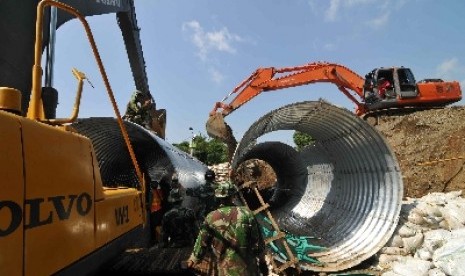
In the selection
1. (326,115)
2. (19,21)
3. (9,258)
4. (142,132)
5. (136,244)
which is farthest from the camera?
(326,115)

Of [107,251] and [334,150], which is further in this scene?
[334,150]

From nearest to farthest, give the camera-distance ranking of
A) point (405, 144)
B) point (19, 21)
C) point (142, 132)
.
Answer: point (19, 21), point (142, 132), point (405, 144)

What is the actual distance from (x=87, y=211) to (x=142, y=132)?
5.58 meters

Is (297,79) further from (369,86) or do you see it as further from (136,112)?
(136,112)

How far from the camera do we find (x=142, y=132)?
828cm

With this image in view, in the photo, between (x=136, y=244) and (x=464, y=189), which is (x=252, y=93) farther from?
(x=136, y=244)

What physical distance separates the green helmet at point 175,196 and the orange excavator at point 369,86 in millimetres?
8015

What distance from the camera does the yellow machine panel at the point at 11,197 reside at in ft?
5.91

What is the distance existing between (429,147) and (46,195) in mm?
18269

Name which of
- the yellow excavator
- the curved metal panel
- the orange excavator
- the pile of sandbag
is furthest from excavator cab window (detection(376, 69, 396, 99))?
the yellow excavator

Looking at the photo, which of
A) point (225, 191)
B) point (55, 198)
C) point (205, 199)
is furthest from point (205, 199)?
point (55, 198)

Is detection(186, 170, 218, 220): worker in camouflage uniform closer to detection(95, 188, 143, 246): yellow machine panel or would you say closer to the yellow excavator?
detection(95, 188, 143, 246): yellow machine panel

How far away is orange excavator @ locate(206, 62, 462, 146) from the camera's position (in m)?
17.2

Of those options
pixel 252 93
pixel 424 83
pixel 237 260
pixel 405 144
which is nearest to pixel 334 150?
pixel 252 93
